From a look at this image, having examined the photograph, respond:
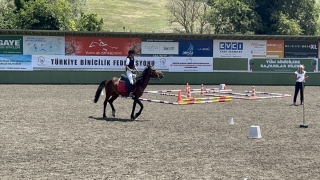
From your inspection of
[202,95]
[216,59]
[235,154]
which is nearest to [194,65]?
[216,59]

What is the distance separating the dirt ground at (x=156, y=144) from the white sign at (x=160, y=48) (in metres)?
15.6

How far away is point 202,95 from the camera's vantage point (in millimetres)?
27219

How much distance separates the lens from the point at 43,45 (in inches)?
1348

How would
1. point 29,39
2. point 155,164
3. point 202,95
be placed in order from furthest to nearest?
point 29,39 < point 202,95 < point 155,164

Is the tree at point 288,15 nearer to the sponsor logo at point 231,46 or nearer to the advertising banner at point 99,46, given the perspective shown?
the sponsor logo at point 231,46

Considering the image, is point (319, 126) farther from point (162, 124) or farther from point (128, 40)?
point (128, 40)

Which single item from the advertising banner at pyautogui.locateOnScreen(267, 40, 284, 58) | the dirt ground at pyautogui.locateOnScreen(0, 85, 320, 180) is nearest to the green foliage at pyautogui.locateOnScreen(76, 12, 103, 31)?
the advertising banner at pyautogui.locateOnScreen(267, 40, 284, 58)

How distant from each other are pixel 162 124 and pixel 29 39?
69.6 feet

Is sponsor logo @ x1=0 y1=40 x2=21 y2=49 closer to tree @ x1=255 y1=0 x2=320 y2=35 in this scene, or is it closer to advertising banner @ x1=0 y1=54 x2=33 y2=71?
advertising banner @ x1=0 y1=54 x2=33 y2=71

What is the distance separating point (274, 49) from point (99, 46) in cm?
1157

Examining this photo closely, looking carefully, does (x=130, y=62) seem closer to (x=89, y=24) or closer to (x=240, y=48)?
(x=240, y=48)


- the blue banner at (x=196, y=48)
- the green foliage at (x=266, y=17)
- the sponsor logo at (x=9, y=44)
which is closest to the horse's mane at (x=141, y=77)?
the blue banner at (x=196, y=48)

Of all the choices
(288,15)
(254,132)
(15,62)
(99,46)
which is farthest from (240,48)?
(288,15)

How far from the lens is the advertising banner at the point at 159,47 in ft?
116
